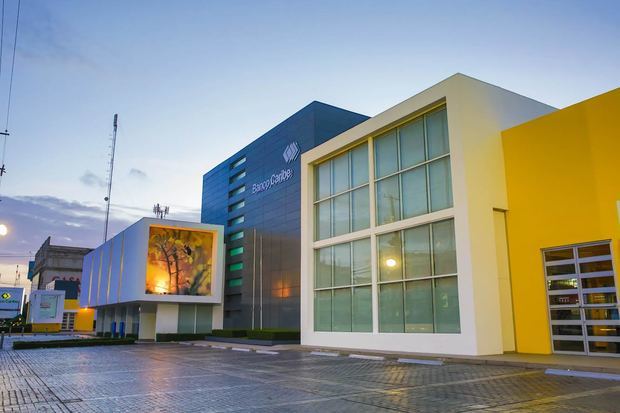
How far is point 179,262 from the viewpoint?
127ft

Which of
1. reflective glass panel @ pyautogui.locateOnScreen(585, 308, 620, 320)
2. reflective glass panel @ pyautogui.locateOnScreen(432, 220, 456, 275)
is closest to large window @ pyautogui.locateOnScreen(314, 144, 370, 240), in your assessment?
reflective glass panel @ pyautogui.locateOnScreen(432, 220, 456, 275)

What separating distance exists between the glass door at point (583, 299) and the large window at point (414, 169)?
426 centimetres

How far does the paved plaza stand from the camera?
8148 mm

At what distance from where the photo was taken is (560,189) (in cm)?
1680

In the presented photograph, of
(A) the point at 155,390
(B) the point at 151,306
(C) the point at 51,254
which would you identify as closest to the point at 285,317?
(B) the point at 151,306

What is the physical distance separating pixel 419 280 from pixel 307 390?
389 inches

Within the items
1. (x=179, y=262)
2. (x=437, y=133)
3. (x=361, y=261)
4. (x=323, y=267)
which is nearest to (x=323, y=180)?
(x=323, y=267)

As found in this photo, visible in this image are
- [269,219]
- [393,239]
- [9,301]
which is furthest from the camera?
[9,301]

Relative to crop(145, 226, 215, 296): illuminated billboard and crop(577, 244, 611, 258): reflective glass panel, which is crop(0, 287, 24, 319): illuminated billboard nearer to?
crop(145, 226, 215, 296): illuminated billboard

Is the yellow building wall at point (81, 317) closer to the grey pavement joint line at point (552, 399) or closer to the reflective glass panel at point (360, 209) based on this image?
the reflective glass panel at point (360, 209)

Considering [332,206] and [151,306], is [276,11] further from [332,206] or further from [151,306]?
[151,306]

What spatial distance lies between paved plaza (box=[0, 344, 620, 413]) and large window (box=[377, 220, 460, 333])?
11.0ft

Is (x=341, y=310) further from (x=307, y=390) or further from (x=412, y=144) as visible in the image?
(x=307, y=390)

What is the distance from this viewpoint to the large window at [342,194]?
75.6 ft
